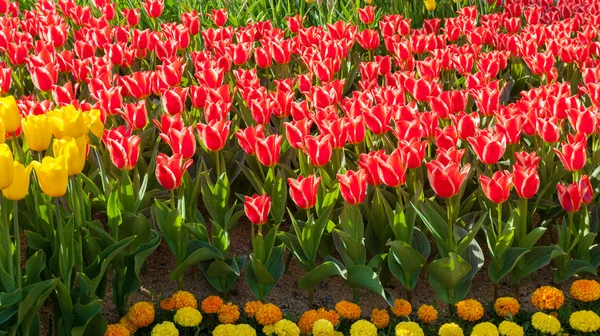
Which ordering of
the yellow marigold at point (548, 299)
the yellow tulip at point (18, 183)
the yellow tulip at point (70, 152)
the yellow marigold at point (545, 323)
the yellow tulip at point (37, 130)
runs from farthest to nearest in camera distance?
the yellow marigold at point (548, 299) < the yellow marigold at point (545, 323) < the yellow tulip at point (37, 130) < the yellow tulip at point (70, 152) < the yellow tulip at point (18, 183)

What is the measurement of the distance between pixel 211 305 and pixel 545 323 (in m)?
1.09

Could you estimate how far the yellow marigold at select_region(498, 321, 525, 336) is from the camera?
2619mm

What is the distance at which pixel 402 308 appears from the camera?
278 cm

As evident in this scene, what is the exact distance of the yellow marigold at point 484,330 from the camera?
8.50 feet

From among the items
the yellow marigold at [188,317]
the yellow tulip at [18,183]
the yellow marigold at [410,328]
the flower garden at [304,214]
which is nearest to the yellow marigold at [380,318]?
the flower garden at [304,214]

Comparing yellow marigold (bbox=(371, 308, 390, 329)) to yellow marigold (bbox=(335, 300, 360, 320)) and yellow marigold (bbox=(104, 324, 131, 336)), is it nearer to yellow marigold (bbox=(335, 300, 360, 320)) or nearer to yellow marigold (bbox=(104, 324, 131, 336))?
yellow marigold (bbox=(335, 300, 360, 320))

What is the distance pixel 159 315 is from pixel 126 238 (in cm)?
33

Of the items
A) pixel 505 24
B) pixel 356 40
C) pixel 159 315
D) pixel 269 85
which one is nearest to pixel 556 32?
pixel 505 24

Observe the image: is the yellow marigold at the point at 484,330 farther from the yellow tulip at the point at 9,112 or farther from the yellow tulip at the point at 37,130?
the yellow tulip at the point at 9,112

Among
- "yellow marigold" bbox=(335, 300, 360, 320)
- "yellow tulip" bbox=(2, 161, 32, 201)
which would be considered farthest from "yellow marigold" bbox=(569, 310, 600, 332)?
"yellow tulip" bbox=(2, 161, 32, 201)

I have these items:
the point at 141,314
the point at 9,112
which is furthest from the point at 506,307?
the point at 9,112

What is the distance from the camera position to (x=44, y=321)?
2.90 metres

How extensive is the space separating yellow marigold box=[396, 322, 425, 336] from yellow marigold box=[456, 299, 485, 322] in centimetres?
22

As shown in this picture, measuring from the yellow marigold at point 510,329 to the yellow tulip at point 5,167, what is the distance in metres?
1.55
